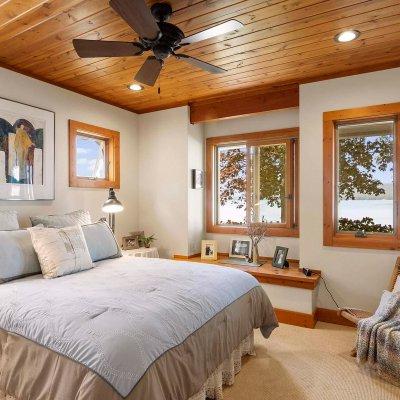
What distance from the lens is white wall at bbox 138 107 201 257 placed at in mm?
4051

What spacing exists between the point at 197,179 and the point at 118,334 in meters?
2.96

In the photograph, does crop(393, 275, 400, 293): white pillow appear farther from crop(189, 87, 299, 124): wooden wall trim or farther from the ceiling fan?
the ceiling fan

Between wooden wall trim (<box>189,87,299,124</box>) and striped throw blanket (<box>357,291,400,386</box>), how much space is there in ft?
7.33

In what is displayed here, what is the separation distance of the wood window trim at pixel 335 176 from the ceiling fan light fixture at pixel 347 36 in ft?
2.62


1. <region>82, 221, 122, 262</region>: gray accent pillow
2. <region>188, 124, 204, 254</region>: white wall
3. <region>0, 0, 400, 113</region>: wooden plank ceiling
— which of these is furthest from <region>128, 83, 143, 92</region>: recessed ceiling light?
<region>82, 221, 122, 262</region>: gray accent pillow

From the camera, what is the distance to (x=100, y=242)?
9.29 feet

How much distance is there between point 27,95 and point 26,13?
1.13 m

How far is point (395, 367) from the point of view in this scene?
6.94 ft

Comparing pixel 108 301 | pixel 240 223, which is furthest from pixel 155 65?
pixel 240 223

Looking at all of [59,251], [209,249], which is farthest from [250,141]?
[59,251]

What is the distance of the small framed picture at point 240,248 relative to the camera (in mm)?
3889

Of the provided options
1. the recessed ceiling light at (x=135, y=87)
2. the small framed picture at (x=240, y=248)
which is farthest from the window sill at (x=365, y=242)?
the recessed ceiling light at (x=135, y=87)

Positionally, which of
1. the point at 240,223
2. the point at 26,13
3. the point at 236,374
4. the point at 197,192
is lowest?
the point at 236,374

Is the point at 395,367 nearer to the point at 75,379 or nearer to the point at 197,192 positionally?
the point at 75,379
